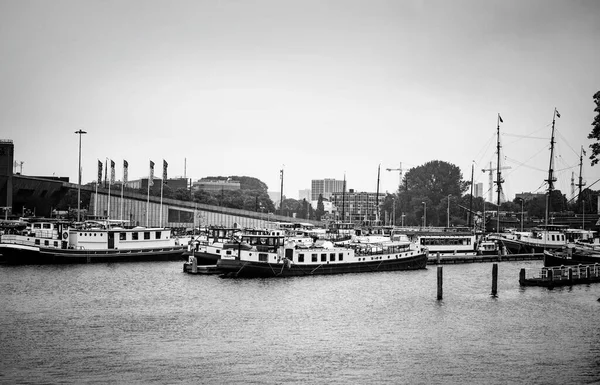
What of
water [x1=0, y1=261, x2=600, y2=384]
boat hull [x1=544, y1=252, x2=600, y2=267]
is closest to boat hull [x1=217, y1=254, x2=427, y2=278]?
water [x1=0, y1=261, x2=600, y2=384]

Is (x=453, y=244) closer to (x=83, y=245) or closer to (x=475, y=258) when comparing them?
(x=475, y=258)

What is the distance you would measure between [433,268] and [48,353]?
58.8 meters

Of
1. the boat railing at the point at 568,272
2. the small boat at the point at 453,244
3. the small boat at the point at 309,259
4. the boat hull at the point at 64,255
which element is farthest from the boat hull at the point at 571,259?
the boat hull at the point at 64,255

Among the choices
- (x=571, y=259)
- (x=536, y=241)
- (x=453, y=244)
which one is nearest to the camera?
(x=571, y=259)

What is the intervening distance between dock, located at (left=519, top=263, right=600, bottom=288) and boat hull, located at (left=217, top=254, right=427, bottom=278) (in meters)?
18.2

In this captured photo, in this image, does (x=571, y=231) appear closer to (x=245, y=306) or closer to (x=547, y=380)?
(x=245, y=306)

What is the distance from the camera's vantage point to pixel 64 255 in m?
82.1

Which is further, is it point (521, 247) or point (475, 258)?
point (521, 247)

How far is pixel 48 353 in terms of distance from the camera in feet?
124

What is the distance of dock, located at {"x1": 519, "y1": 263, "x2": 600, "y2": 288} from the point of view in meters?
64.4

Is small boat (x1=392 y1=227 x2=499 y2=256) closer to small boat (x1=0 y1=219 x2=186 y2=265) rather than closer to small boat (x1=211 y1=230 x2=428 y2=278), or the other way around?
small boat (x1=211 y1=230 x2=428 y2=278)

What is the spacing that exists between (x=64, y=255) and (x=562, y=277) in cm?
5639

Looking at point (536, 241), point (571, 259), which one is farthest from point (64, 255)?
point (536, 241)

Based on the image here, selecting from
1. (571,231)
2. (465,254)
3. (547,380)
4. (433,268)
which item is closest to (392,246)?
(433,268)
